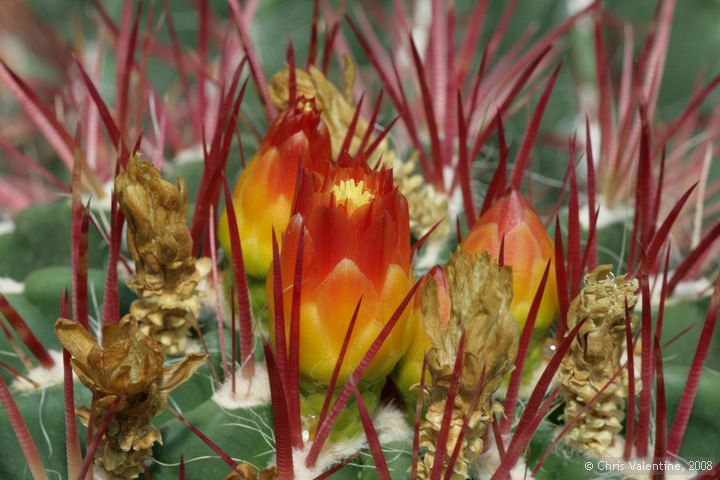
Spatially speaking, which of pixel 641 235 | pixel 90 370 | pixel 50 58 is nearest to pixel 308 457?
pixel 90 370

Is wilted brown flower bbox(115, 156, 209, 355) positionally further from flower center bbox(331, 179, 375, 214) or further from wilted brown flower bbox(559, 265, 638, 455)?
wilted brown flower bbox(559, 265, 638, 455)

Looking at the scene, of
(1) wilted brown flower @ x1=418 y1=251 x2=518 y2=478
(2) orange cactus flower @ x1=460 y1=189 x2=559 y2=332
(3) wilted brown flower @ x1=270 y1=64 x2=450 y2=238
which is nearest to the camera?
(1) wilted brown flower @ x1=418 y1=251 x2=518 y2=478

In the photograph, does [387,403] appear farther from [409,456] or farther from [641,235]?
[641,235]

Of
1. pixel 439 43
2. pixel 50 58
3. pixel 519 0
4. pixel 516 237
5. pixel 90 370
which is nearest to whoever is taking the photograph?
pixel 90 370

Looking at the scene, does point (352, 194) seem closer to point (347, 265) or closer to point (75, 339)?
point (347, 265)

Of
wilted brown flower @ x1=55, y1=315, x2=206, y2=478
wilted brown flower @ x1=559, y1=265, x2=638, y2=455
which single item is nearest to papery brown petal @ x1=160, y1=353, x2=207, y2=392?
wilted brown flower @ x1=55, y1=315, x2=206, y2=478

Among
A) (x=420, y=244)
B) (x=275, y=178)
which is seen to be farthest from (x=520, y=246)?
(x=275, y=178)
